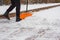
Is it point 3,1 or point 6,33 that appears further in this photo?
point 3,1

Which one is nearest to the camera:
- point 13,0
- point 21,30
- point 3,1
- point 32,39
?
point 32,39

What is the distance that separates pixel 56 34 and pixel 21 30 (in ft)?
2.91

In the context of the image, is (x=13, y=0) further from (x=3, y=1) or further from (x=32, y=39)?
(x=3, y=1)

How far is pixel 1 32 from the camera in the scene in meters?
5.52

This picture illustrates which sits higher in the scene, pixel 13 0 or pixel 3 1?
pixel 13 0

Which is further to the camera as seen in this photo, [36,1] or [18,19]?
[36,1]

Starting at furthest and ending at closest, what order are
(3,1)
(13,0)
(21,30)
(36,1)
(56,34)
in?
1. (36,1)
2. (3,1)
3. (13,0)
4. (21,30)
5. (56,34)

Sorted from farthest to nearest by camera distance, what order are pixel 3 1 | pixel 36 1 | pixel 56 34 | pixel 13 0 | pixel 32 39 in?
pixel 36 1 → pixel 3 1 → pixel 13 0 → pixel 56 34 → pixel 32 39

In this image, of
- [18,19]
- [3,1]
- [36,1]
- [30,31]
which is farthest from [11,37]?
[36,1]

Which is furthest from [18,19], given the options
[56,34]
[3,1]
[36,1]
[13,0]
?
[36,1]

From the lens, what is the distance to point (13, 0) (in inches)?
283

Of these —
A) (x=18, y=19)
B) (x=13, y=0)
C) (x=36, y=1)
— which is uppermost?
(x=13, y=0)

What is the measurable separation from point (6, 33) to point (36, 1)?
51.2 ft

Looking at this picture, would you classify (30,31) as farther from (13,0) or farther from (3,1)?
(3,1)
